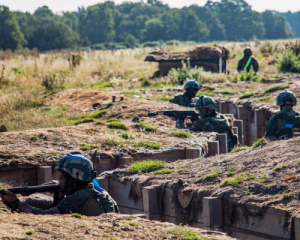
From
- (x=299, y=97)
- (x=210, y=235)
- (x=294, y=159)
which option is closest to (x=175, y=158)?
(x=294, y=159)

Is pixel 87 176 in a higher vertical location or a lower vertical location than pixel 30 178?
higher

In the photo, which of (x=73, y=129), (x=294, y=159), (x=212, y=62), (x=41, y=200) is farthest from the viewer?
(x=212, y=62)

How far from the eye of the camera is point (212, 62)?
20094 millimetres

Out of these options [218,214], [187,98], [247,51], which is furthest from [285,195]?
[247,51]

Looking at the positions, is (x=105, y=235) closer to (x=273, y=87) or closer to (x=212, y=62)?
(x=273, y=87)

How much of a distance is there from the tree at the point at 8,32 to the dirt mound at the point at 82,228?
49.4 meters

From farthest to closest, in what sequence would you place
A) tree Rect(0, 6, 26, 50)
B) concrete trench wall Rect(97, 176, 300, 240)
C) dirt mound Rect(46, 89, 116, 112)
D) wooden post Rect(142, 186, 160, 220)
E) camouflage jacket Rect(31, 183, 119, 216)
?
tree Rect(0, 6, 26, 50) → dirt mound Rect(46, 89, 116, 112) → wooden post Rect(142, 186, 160, 220) → camouflage jacket Rect(31, 183, 119, 216) → concrete trench wall Rect(97, 176, 300, 240)

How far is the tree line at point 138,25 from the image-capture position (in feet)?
198

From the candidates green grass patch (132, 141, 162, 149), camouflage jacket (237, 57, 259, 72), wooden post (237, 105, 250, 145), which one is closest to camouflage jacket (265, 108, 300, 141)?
green grass patch (132, 141, 162, 149)

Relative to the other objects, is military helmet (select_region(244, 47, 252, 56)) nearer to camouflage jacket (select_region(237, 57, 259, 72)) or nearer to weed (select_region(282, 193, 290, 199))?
camouflage jacket (select_region(237, 57, 259, 72))

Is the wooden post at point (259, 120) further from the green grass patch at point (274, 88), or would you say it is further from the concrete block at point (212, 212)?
the concrete block at point (212, 212)

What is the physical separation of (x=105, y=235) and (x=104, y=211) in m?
0.99

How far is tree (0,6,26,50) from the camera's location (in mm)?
51906

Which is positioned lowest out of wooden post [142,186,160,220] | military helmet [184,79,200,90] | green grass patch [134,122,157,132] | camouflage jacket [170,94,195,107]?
wooden post [142,186,160,220]
